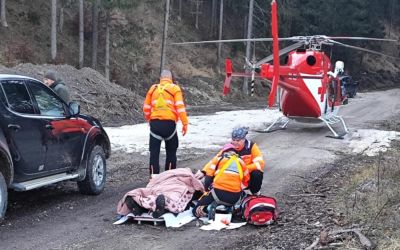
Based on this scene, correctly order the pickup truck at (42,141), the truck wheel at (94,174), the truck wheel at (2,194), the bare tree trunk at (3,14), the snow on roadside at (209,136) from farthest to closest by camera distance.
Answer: the bare tree trunk at (3,14)
the snow on roadside at (209,136)
the truck wheel at (94,174)
the pickup truck at (42,141)
the truck wheel at (2,194)

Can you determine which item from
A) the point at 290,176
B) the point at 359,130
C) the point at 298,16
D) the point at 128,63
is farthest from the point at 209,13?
the point at 290,176

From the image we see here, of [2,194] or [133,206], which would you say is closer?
[2,194]

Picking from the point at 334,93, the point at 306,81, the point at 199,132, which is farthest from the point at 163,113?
the point at 334,93

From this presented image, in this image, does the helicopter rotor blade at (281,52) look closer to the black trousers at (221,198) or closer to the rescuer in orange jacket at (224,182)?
the rescuer in orange jacket at (224,182)

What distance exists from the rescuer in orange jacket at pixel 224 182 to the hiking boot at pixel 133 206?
2.59 ft

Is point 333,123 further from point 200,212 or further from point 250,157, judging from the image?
point 200,212

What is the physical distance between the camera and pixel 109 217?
311 inches

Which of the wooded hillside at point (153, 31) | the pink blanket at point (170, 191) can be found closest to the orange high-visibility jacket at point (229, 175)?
the pink blanket at point (170, 191)

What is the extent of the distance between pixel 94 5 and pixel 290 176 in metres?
25.4

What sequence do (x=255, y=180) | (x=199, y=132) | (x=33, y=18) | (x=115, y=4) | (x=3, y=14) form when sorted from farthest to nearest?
(x=33, y=18)
(x=3, y=14)
(x=115, y=4)
(x=199, y=132)
(x=255, y=180)

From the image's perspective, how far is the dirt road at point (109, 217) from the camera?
22.0 ft

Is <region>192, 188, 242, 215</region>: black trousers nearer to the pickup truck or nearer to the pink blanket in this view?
the pink blanket

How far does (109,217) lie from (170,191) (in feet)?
3.15

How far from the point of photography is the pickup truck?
23.4 ft
